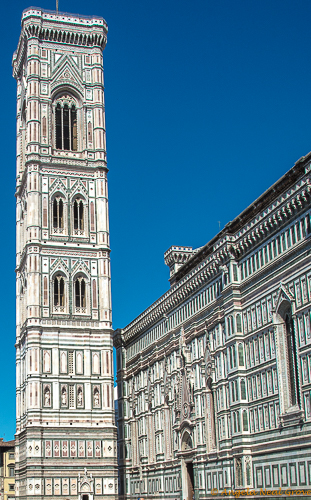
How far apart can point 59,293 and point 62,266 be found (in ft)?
8.22

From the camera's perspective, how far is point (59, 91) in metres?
75.1

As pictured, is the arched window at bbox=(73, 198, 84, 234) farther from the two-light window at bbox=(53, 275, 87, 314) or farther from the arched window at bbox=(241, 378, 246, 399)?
the arched window at bbox=(241, 378, 246, 399)

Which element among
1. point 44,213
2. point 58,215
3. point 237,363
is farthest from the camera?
→ point 58,215

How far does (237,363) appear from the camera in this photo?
159ft

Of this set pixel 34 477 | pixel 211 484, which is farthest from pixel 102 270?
pixel 211 484

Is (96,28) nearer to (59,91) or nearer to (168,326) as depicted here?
(59,91)

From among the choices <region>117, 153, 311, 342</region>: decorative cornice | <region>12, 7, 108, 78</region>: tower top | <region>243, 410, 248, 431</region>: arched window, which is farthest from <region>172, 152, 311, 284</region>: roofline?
<region>12, 7, 108, 78</region>: tower top

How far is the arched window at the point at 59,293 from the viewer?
68625mm

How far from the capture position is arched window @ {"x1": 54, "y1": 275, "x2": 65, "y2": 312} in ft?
225

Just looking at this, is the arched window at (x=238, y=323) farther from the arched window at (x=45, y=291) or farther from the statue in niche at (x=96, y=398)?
the arched window at (x=45, y=291)

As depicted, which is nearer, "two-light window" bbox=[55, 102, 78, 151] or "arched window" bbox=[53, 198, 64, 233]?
"arched window" bbox=[53, 198, 64, 233]

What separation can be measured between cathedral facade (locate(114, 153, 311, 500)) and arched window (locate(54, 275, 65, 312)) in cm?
792

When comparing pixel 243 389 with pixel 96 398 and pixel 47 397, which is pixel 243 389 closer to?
pixel 96 398

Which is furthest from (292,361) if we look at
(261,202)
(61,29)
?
(61,29)
